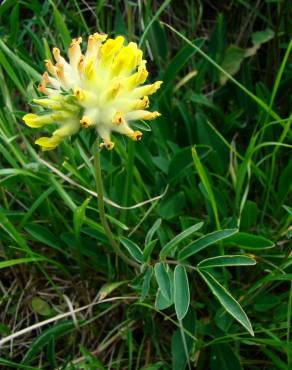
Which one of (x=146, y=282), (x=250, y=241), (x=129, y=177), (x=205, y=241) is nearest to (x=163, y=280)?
(x=146, y=282)

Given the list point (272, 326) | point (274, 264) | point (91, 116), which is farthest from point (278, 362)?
point (91, 116)

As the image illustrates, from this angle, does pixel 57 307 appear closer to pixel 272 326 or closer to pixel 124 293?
pixel 124 293

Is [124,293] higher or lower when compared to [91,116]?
lower

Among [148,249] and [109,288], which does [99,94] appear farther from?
[109,288]

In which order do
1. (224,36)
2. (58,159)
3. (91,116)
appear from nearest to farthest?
(91,116) < (58,159) < (224,36)

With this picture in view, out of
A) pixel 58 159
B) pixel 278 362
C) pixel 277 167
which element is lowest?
pixel 278 362

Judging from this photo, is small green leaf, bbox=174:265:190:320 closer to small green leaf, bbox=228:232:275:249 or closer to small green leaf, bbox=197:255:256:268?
small green leaf, bbox=197:255:256:268

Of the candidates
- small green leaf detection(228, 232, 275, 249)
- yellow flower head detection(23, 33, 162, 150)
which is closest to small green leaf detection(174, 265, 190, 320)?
small green leaf detection(228, 232, 275, 249)
